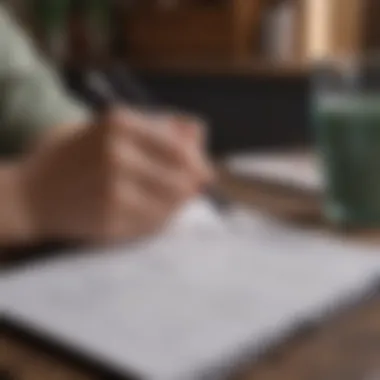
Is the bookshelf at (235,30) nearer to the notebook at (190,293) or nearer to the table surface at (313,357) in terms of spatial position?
the notebook at (190,293)

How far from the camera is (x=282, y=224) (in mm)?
731

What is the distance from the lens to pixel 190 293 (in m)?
0.53

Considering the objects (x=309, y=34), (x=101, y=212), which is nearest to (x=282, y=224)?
(x=101, y=212)

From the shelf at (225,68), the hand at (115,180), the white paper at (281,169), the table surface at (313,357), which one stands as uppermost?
the hand at (115,180)

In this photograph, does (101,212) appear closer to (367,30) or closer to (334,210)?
(334,210)

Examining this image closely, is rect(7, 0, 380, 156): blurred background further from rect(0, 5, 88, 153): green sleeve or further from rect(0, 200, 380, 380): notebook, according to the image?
rect(0, 200, 380, 380): notebook

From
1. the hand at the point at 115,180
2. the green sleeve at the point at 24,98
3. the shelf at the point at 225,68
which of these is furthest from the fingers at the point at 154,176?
the shelf at the point at 225,68

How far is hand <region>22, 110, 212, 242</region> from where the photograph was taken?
669mm

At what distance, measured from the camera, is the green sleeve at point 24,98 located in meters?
1.00

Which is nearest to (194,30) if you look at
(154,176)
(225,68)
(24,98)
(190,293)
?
(225,68)

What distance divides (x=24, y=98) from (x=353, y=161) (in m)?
0.46

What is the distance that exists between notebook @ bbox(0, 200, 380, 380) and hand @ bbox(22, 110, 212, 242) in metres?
0.02

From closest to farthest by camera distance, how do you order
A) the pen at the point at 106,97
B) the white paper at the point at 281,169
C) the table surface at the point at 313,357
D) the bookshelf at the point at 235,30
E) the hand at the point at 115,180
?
the table surface at the point at 313,357 < the hand at the point at 115,180 < the pen at the point at 106,97 < the white paper at the point at 281,169 < the bookshelf at the point at 235,30

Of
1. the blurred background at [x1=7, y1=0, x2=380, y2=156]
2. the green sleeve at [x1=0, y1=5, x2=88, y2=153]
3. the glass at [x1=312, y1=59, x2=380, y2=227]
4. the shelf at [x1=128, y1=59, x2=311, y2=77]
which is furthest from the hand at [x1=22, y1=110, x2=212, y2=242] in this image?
the shelf at [x1=128, y1=59, x2=311, y2=77]
